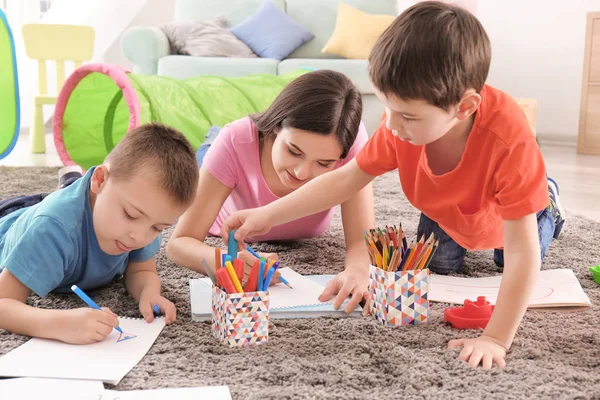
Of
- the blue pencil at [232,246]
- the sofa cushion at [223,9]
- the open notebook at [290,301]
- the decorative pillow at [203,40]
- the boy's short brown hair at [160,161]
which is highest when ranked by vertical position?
the sofa cushion at [223,9]

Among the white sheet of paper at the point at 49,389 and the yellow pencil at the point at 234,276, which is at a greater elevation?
the yellow pencil at the point at 234,276

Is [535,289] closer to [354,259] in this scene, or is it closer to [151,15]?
[354,259]

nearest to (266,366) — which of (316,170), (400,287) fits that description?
(400,287)

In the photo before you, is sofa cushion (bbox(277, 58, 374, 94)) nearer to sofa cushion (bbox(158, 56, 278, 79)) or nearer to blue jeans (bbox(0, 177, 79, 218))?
sofa cushion (bbox(158, 56, 278, 79))

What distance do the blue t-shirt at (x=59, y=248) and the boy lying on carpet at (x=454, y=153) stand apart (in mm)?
252

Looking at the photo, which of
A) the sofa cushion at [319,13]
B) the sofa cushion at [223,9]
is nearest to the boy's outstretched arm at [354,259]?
the sofa cushion at [319,13]

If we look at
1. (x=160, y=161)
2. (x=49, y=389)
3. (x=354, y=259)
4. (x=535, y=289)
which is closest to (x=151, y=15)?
(x=354, y=259)

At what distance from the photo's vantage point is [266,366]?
950mm

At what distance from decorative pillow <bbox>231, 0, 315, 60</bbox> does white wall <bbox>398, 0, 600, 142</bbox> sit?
1.18 metres

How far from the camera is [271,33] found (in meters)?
4.09

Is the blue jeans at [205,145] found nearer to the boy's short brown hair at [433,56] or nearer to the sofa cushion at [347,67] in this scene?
the boy's short brown hair at [433,56]

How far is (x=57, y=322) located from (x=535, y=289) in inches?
34.2

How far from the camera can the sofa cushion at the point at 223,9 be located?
430 centimetres

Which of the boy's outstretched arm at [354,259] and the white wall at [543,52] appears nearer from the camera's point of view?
the boy's outstretched arm at [354,259]
